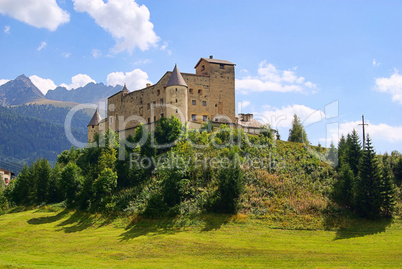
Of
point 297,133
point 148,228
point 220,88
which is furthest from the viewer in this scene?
point 297,133

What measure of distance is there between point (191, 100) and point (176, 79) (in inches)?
196

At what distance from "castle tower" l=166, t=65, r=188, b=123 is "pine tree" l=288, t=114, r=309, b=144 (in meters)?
25.3

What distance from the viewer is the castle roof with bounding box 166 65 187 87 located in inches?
2466

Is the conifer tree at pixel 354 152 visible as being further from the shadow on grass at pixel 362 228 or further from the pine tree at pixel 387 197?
the shadow on grass at pixel 362 228

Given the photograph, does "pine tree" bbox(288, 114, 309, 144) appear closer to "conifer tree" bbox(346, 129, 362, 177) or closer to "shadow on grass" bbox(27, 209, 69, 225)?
"conifer tree" bbox(346, 129, 362, 177)

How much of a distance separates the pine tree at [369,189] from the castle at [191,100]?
27248 millimetres

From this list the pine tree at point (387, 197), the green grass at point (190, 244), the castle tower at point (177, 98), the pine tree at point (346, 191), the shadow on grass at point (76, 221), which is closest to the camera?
the green grass at point (190, 244)

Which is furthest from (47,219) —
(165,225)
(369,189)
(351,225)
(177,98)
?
(369,189)

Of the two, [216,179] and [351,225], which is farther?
[216,179]

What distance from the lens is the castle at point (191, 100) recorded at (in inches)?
2472

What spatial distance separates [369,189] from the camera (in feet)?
139

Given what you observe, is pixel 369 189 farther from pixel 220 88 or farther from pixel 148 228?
pixel 220 88

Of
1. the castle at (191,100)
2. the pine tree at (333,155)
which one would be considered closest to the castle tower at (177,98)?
the castle at (191,100)

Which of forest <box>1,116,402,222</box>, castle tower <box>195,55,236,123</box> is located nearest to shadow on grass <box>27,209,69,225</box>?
forest <box>1,116,402,222</box>
